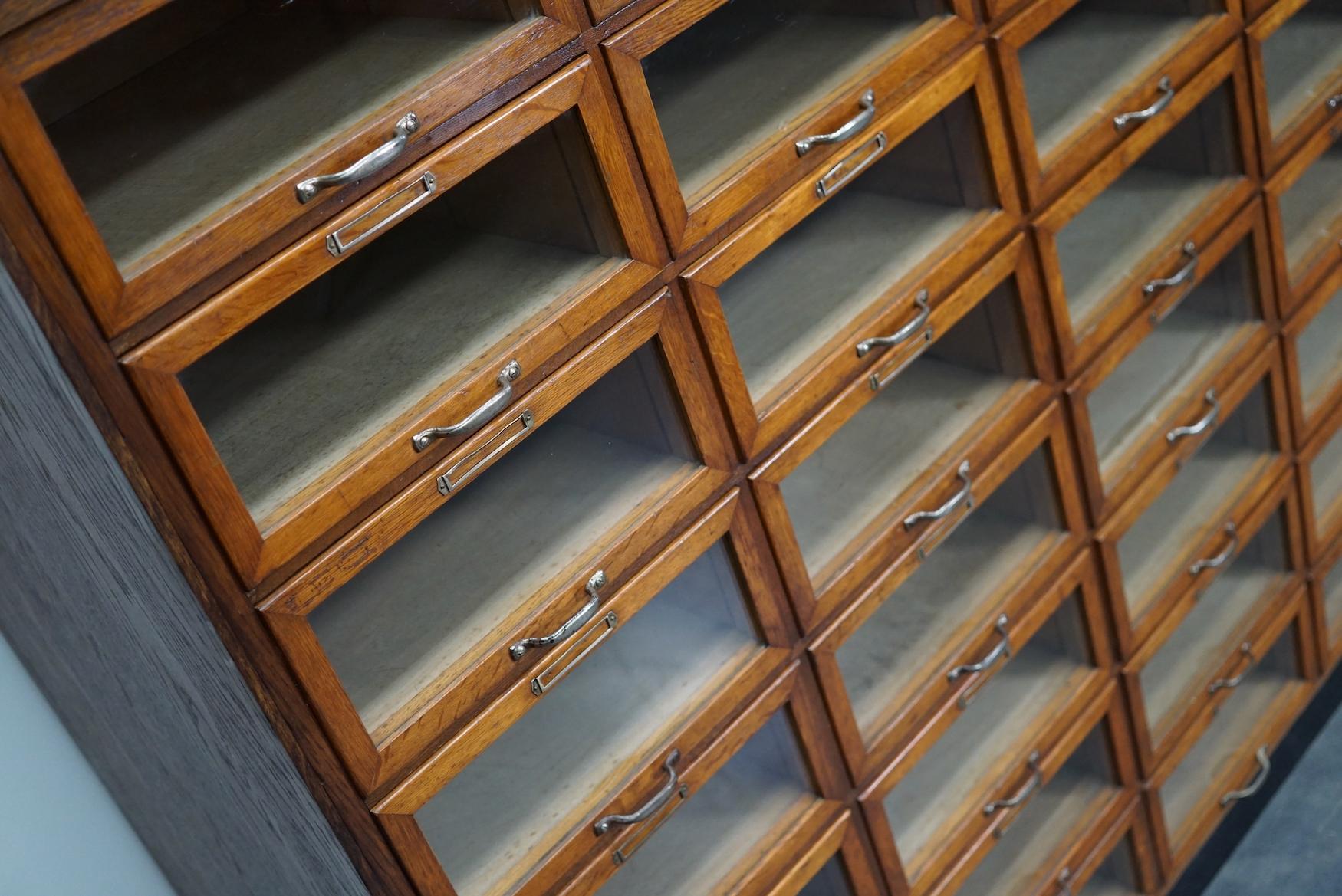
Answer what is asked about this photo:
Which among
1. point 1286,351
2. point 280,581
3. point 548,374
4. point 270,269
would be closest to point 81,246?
point 270,269

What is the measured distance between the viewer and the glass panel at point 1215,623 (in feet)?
6.07

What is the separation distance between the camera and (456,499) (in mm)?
1167

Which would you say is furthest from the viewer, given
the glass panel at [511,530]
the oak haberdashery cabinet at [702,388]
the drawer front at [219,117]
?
the glass panel at [511,530]

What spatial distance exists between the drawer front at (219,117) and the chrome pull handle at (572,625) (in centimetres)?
35

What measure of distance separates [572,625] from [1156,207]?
3.07ft

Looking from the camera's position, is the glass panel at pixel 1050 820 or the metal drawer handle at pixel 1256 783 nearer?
the glass panel at pixel 1050 820

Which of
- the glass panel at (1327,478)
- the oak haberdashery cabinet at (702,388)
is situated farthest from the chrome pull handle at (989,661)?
the glass panel at (1327,478)

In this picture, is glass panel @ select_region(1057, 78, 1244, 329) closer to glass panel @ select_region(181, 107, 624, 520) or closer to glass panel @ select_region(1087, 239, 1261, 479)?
glass panel @ select_region(1087, 239, 1261, 479)

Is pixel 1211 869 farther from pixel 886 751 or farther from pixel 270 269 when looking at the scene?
pixel 270 269

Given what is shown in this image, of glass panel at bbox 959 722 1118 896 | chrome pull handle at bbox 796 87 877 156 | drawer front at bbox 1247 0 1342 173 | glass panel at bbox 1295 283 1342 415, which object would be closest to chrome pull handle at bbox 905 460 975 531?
chrome pull handle at bbox 796 87 877 156

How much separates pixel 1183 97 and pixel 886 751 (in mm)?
755

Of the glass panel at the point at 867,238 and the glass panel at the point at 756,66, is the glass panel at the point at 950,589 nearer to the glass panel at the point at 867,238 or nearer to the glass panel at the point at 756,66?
the glass panel at the point at 867,238

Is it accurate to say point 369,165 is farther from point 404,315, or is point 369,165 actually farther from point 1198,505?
point 1198,505

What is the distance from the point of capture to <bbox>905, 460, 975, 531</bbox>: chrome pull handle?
54.0 inches
